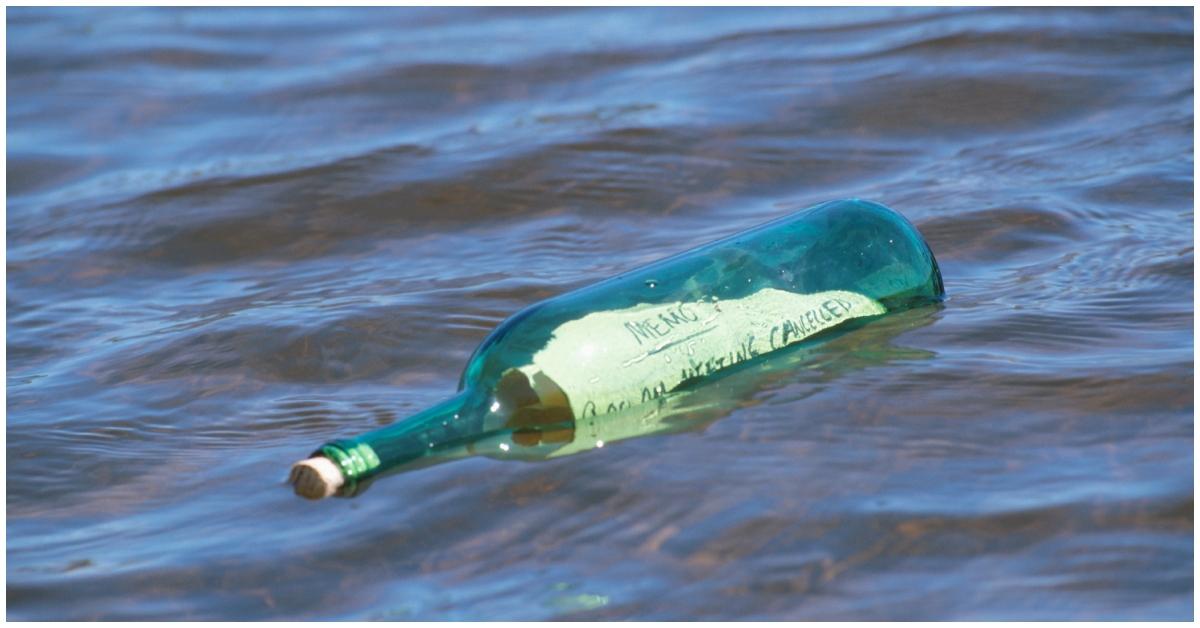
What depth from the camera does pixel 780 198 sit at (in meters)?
4.15

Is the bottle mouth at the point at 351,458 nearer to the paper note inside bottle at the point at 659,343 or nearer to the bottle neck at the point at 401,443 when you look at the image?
the bottle neck at the point at 401,443

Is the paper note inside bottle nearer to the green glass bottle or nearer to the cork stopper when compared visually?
the green glass bottle

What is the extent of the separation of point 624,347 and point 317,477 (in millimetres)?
538

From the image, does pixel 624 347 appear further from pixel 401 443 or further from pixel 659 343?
pixel 401 443

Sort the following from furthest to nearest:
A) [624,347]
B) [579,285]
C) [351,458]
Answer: [579,285] < [624,347] < [351,458]

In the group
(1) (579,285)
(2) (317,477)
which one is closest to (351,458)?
(2) (317,477)

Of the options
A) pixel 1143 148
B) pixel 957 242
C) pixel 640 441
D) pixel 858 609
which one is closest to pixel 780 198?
pixel 957 242

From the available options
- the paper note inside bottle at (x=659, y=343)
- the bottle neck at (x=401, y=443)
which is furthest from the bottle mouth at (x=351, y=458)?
the paper note inside bottle at (x=659, y=343)

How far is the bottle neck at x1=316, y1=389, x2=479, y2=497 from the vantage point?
2232 millimetres

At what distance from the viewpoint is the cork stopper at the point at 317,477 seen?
2.23 meters

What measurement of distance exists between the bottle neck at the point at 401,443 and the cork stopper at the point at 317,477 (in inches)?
0.4

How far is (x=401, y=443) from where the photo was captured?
7.59 ft

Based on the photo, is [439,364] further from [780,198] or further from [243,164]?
[243,164]

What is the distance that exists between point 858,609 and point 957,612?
125 mm
